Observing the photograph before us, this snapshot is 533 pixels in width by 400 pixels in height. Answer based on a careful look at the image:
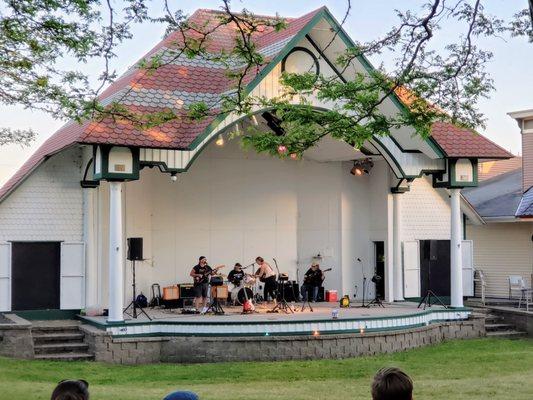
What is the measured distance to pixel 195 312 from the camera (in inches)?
781

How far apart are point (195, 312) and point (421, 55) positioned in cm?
1114

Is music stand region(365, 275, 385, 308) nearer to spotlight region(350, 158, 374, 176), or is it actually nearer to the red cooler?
the red cooler

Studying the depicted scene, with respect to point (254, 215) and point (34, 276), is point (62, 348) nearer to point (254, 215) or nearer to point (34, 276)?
point (34, 276)

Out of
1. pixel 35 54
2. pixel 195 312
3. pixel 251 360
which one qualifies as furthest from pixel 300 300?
pixel 35 54

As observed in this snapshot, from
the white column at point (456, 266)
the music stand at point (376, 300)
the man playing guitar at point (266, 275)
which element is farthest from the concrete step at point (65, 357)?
the white column at point (456, 266)

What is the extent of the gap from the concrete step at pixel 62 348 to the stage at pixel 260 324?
53 centimetres

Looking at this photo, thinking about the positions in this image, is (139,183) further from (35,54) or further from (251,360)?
(35,54)

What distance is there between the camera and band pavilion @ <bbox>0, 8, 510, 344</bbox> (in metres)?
18.8

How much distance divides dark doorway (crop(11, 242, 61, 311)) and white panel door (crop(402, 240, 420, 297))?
9164 mm

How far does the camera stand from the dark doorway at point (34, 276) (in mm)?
20344

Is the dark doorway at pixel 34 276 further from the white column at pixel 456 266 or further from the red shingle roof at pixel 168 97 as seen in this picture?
the white column at pixel 456 266

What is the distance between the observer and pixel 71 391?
4.35 m

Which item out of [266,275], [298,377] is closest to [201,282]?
[266,275]

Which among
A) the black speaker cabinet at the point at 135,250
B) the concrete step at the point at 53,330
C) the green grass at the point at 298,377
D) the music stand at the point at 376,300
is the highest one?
the black speaker cabinet at the point at 135,250
